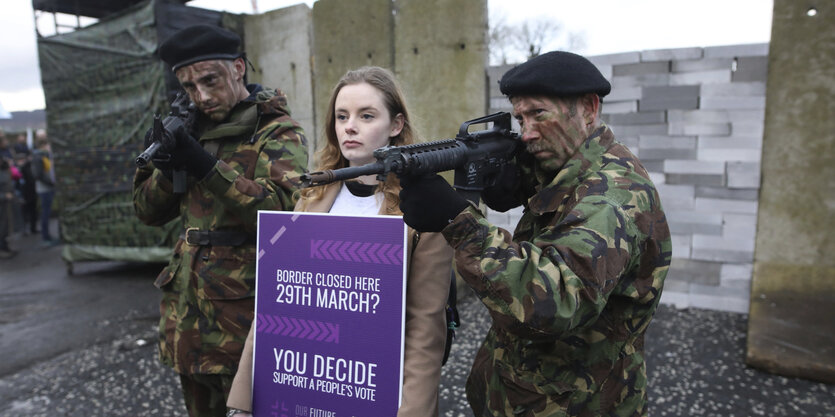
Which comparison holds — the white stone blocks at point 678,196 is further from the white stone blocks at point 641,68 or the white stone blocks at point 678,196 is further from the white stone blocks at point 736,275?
the white stone blocks at point 641,68

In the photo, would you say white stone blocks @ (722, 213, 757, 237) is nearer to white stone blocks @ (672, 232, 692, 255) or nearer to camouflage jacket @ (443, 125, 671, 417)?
white stone blocks @ (672, 232, 692, 255)

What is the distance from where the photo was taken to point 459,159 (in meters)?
1.40

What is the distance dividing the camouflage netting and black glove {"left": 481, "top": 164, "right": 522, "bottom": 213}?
5212 millimetres

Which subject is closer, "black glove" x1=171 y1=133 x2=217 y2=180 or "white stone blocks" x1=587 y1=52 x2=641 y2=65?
"black glove" x1=171 y1=133 x2=217 y2=180

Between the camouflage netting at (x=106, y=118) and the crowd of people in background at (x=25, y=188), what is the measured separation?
182 cm

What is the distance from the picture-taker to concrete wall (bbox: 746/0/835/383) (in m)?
3.42

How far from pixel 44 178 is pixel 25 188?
5.35 ft

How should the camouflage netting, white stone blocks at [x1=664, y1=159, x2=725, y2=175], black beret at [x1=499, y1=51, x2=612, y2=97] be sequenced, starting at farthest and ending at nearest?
the camouflage netting → white stone blocks at [x1=664, y1=159, x2=725, y2=175] → black beret at [x1=499, y1=51, x2=612, y2=97]

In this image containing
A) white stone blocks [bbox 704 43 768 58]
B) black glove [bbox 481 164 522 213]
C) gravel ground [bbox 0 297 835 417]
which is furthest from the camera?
white stone blocks [bbox 704 43 768 58]

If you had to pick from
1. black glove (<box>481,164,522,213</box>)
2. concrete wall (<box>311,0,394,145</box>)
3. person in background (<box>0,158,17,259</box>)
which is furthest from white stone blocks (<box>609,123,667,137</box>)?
person in background (<box>0,158,17,259</box>)

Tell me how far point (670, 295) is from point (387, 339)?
3901 mm

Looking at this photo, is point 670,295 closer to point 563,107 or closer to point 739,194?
point 739,194

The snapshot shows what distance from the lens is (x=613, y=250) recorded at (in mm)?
1169

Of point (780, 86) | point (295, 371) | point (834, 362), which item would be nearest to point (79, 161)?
point (295, 371)
